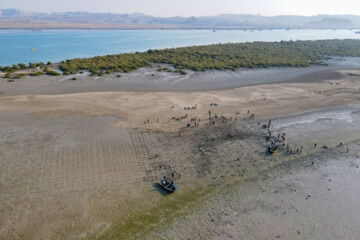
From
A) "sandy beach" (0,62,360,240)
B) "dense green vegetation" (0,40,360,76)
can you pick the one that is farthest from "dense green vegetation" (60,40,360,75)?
"sandy beach" (0,62,360,240)

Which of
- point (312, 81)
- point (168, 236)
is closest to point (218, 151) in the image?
point (168, 236)

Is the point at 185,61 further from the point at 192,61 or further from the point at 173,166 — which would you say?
the point at 173,166

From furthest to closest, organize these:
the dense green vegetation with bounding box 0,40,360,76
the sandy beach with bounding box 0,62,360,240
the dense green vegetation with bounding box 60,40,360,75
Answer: the dense green vegetation with bounding box 60,40,360,75
the dense green vegetation with bounding box 0,40,360,76
the sandy beach with bounding box 0,62,360,240

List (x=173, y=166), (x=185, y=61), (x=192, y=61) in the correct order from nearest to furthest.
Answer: (x=173, y=166) → (x=185, y=61) → (x=192, y=61)

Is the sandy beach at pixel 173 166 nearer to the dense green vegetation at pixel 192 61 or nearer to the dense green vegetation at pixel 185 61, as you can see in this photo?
the dense green vegetation at pixel 185 61

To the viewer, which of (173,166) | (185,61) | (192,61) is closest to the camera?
(173,166)

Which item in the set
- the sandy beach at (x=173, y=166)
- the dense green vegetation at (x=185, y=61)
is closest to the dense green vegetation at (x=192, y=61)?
the dense green vegetation at (x=185, y=61)

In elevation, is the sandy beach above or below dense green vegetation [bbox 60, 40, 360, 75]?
below

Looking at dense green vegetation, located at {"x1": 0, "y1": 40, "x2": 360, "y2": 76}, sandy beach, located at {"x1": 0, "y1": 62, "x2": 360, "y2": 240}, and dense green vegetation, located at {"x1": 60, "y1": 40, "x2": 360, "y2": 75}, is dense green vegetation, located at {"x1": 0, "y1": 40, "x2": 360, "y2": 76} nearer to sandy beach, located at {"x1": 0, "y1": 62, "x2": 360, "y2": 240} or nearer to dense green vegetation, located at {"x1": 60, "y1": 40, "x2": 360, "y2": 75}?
dense green vegetation, located at {"x1": 60, "y1": 40, "x2": 360, "y2": 75}

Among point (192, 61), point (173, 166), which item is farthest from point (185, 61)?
point (173, 166)
